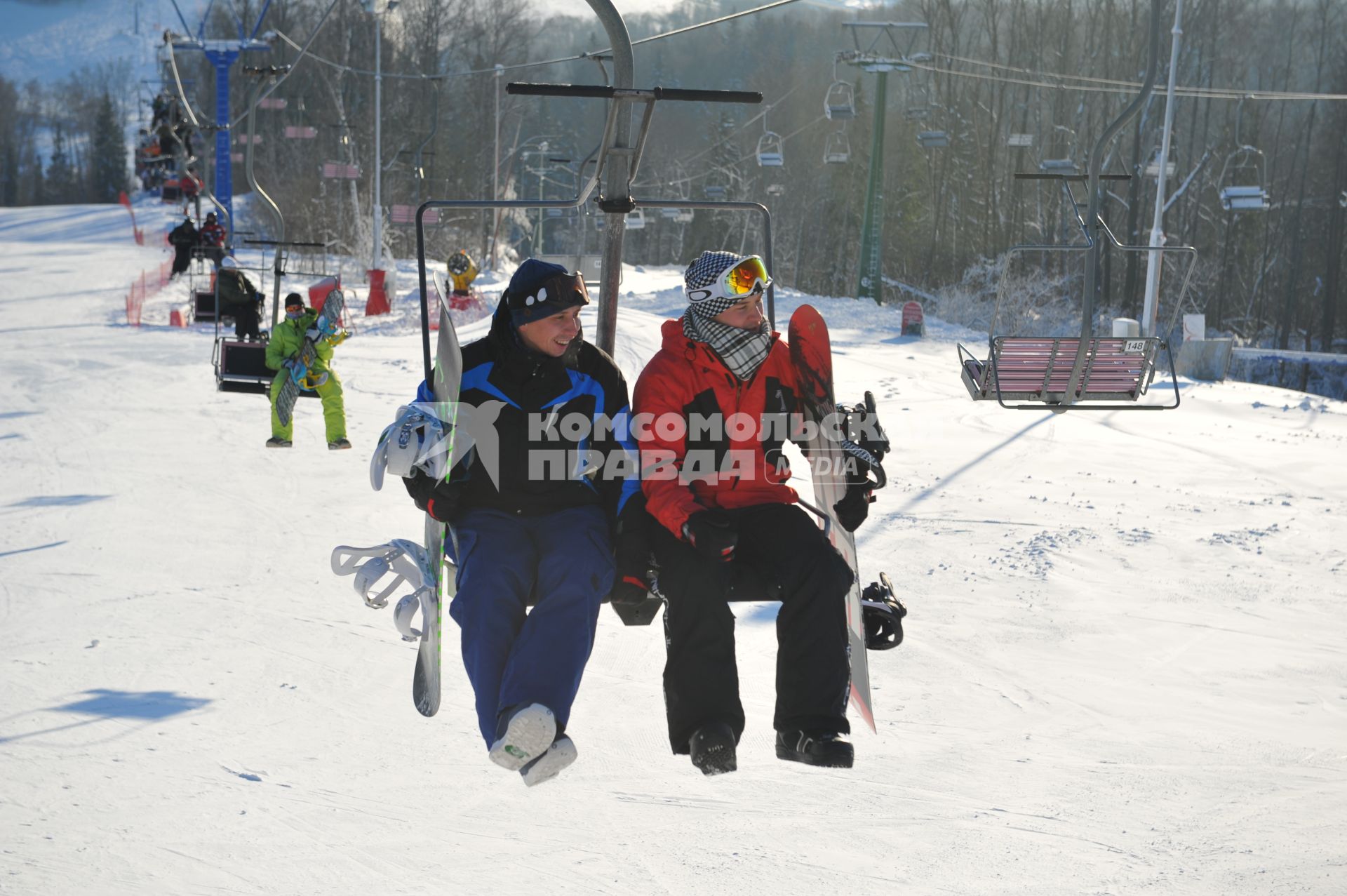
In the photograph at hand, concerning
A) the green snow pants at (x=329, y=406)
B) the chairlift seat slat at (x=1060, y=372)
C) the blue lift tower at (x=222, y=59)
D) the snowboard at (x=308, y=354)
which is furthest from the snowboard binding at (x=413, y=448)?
the blue lift tower at (x=222, y=59)

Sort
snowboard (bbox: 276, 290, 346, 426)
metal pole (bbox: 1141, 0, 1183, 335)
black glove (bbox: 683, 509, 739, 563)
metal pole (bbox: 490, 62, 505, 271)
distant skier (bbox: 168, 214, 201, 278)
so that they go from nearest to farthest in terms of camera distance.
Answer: black glove (bbox: 683, 509, 739, 563)
snowboard (bbox: 276, 290, 346, 426)
metal pole (bbox: 1141, 0, 1183, 335)
metal pole (bbox: 490, 62, 505, 271)
distant skier (bbox: 168, 214, 201, 278)

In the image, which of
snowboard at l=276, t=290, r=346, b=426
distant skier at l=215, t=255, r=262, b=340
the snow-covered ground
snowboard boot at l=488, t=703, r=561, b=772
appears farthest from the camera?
distant skier at l=215, t=255, r=262, b=340

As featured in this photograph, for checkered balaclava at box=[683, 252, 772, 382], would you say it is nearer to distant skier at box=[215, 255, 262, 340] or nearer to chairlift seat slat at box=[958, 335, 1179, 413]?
chairlift seat slat at box=[958, 335, 1179, 413]

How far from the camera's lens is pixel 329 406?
35.8ft

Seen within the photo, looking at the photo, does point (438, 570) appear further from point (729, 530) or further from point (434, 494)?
point (729, 530)

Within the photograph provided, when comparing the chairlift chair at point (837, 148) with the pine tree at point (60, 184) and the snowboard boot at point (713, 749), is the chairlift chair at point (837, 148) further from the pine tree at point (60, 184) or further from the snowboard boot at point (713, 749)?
the pine tree at point (60, 184)

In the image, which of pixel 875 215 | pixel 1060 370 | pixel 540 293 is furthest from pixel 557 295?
pixel 875 215

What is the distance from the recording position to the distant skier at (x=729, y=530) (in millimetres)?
3412

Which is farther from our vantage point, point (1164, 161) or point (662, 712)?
point (1164, 161)

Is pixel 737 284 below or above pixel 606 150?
below

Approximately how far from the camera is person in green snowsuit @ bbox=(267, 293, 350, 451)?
10.4 meters

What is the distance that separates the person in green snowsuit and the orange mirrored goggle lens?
699 cm

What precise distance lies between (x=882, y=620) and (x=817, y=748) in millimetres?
683

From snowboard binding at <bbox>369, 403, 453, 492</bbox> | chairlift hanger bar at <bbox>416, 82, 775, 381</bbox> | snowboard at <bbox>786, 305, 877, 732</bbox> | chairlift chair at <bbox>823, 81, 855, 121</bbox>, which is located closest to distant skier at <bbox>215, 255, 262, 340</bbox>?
chairlift hanger bar at <bbox>416, 82, 775, 381</bbox>
